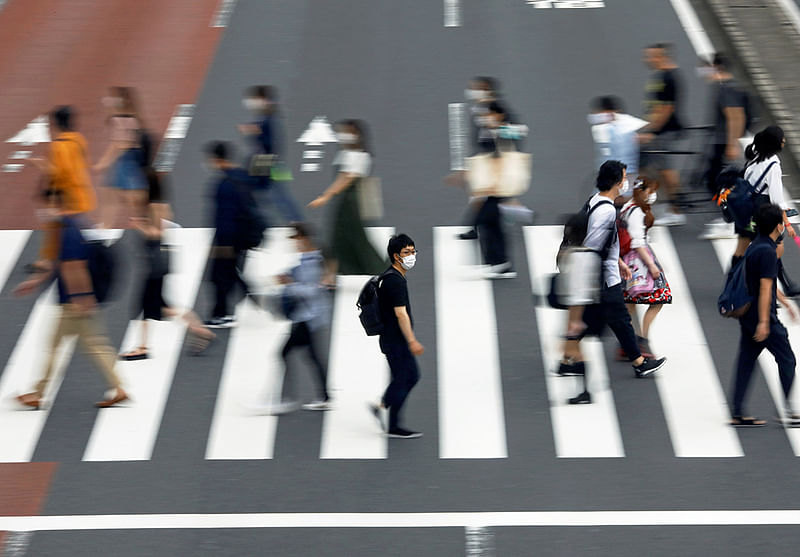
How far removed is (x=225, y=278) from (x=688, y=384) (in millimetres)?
4503

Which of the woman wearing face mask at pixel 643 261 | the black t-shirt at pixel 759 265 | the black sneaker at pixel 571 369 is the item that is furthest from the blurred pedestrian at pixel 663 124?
the black t-shirt at pixel 759 265

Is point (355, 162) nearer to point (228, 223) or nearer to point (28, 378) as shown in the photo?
point (228, 223)

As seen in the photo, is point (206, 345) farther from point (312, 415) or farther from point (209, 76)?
point (209, 76)

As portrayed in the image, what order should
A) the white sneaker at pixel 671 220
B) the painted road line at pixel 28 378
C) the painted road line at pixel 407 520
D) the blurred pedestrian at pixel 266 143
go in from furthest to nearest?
the white sneaker at pixel 671 220
the blurred pedestrian at pixel 266 143
the painted road line at pixel 28 378
the painted road line at pixel 407 520

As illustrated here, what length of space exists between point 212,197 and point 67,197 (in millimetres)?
2077

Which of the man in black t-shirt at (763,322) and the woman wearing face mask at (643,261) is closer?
the man in black t-shirt at (763,322)

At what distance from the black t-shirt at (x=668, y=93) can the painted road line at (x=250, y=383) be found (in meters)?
4.67

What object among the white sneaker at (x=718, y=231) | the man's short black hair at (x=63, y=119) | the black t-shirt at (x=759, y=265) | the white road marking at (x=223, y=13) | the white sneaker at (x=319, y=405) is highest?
the man's short black hair at (x=63, y=119)

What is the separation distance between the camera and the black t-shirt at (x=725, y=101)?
13.6 metres

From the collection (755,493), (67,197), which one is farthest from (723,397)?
(67,197)

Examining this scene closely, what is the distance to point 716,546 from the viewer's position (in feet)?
29.3

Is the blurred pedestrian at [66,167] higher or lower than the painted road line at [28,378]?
higher

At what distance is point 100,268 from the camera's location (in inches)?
414

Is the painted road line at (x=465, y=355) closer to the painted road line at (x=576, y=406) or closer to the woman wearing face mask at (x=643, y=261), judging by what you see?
the painted road line at (x=576, y=406)
